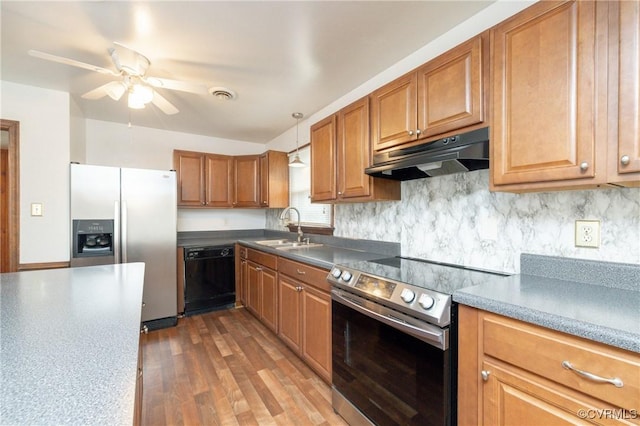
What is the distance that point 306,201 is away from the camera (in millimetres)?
3635

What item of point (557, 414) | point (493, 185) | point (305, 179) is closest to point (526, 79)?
point (493, 185)

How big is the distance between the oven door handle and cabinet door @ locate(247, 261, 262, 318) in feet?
5.18

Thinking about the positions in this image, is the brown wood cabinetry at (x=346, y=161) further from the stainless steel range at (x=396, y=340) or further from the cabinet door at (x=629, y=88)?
the cabinet door at (x=629, y=88)

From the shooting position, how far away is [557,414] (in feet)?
2.95

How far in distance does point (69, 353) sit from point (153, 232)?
2.60 meters

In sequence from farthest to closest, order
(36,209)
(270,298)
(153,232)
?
(153,232) → (270,298) → (36,209)

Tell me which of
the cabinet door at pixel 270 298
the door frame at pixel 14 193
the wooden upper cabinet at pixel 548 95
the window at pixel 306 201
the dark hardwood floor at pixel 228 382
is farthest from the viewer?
the window at pixel 306 201

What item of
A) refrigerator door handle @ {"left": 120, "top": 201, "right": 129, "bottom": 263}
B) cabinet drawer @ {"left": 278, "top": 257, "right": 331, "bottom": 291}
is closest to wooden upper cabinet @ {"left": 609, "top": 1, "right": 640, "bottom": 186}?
cabinet drawer @ {"left": 278, "top": 257, "right": 331, "bottom": 291}

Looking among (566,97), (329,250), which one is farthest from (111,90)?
(566,97)

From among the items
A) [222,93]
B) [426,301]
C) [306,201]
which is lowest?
[426,301]

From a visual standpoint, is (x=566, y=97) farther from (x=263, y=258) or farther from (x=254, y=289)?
(x=254, y=289)

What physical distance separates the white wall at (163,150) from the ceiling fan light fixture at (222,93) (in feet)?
5.12

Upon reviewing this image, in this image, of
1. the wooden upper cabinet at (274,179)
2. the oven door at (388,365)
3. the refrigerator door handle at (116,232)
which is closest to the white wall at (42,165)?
the refrigerator door handle at (116,232)

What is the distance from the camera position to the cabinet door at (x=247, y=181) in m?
4.08
